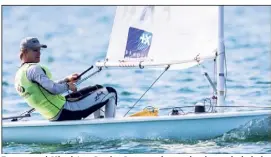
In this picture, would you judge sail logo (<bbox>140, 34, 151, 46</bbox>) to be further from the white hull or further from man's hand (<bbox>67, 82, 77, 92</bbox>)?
man's hand (<bbox>67, 82, 77, 92</bbox>)

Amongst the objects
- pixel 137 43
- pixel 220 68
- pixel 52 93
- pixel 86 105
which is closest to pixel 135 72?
pixel 137 43

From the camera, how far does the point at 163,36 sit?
861 centimetres

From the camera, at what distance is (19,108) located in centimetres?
1109

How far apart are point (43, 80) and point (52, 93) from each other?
0.17 meters

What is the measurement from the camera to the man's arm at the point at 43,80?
25.2 feet

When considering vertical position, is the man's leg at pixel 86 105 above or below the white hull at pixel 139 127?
above

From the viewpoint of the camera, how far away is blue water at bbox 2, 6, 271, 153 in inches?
314

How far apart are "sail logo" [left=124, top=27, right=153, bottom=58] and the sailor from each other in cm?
70

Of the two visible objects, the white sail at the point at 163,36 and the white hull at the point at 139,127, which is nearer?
the white hull at the point at 139,127

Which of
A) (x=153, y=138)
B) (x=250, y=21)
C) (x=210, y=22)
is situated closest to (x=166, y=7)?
(x=210, y=22)

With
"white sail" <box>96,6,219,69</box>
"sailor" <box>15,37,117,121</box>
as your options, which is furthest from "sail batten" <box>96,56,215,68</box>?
"sailor" <box>15,37,117,121</box>

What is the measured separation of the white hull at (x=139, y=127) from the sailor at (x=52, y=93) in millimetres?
93

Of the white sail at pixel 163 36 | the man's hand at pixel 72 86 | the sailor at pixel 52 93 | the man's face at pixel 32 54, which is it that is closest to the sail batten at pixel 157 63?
the white sail at pixel 163 36

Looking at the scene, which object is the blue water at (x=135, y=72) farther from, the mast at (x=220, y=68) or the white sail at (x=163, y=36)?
the white sail at (x=163, y=36)
